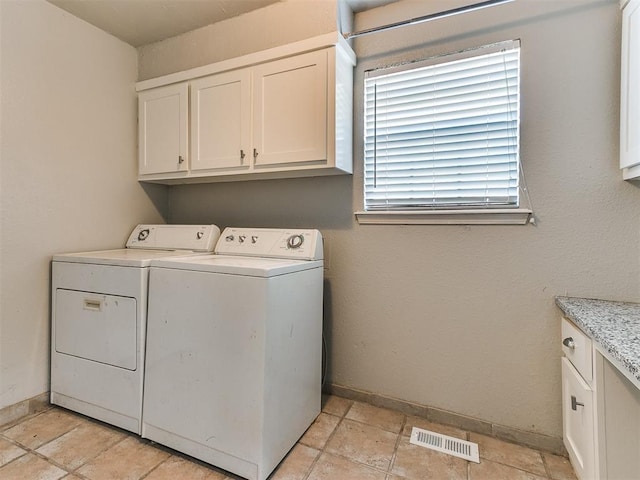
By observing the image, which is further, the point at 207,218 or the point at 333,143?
the point at 207,218

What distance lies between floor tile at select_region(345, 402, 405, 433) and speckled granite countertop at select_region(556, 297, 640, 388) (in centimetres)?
103

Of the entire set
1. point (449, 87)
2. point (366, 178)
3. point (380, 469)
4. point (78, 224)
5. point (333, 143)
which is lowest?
point (380, 469)

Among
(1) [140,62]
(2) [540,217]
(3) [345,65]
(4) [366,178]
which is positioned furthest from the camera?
(1) [140,62]

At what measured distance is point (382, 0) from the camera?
6.17 ft

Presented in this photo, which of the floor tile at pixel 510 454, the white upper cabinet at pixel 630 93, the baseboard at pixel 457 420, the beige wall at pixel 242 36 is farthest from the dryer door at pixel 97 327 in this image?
the white upper cabinet at pixel 630 93

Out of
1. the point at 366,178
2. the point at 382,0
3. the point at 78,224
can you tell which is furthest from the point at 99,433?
the point at 382,0

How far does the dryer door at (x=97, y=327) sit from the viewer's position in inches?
64.6

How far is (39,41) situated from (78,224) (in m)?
1.09

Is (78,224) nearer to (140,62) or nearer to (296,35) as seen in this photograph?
(140,62)

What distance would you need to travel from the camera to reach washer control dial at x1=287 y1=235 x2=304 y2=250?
5.97ft

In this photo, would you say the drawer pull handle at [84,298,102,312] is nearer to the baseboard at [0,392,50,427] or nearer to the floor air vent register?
the baseboard at [0,392,50,427]

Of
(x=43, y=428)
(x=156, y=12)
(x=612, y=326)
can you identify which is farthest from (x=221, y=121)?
(x=612, y=326)

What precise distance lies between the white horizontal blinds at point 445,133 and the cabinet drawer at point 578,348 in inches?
25.8

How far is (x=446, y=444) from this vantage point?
1.61 meters
